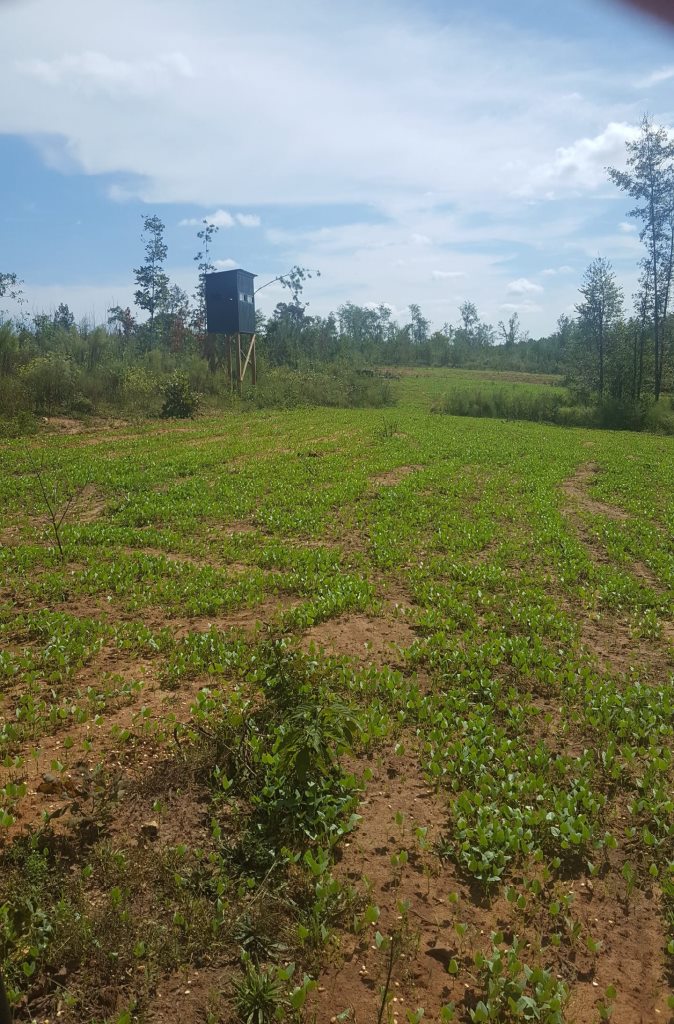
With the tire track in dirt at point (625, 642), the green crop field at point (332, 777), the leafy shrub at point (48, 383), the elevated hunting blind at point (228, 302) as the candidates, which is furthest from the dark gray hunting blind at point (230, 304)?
the tire track in dirt at point (625, 642)

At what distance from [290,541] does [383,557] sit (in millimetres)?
1345

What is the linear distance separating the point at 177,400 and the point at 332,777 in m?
20.6

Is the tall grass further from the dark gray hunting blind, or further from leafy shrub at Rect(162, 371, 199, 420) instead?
leafy shrub at Rect(162, 371, 199, 420)

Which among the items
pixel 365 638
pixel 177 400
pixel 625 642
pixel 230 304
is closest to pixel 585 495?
pixel 625 642

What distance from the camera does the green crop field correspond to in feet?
8.48

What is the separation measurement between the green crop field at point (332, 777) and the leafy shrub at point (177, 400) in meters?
14.8

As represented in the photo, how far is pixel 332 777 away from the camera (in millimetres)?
3717

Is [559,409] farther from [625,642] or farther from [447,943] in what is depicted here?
[447,943]

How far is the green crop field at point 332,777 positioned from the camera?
2586 millimetres

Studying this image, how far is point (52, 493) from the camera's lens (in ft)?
33.5

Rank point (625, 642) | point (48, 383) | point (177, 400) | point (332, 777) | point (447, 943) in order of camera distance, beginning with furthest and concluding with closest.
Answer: point (177, 400) → point (48, 383) → point (625, 642) → point (332, 777) → point (447, 943)

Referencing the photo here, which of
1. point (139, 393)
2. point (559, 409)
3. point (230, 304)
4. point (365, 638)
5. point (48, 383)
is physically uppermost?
point (230, 304)

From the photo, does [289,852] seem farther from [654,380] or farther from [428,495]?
[654,380]

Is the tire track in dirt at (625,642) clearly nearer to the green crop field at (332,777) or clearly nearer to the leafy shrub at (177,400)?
the green crop field at (332,777)
